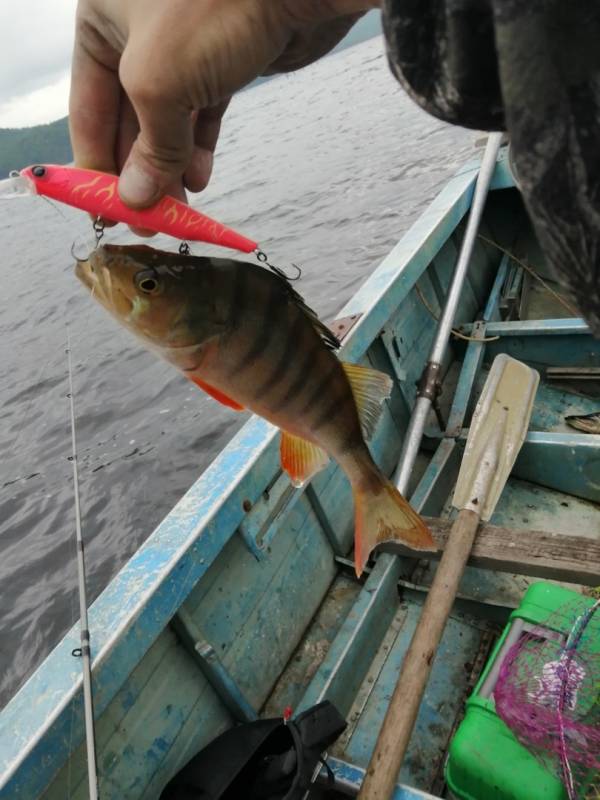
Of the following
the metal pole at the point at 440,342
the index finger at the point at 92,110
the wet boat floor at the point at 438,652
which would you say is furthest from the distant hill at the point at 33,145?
the index finger at the point at 92,110

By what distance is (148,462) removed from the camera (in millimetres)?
7934

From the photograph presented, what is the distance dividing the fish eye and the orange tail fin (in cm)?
96

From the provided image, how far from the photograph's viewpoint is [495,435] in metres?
4.01

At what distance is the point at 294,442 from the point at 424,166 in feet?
53.4

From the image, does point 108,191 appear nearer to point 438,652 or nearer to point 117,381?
point 438,652

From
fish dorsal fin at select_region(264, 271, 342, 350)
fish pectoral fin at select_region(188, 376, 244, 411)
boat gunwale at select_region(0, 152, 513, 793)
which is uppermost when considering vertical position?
fish dorsal fin at select_region(264, 271, 342, 350)

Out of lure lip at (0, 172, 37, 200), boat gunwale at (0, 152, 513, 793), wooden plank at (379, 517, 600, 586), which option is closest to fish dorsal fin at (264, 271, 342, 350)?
lure lip at (0, 172, 37, 200)

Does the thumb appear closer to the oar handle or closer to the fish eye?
the fish eye

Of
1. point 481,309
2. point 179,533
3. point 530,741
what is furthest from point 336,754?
point 481,309

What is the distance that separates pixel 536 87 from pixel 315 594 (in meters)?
3.43

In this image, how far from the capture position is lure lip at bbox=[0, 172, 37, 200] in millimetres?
1371

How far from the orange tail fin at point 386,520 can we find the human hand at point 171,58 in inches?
44.0

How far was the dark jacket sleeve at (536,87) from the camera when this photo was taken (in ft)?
1.51

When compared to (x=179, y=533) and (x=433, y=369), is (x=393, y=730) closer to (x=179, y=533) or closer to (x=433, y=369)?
(x=179, y=533)
